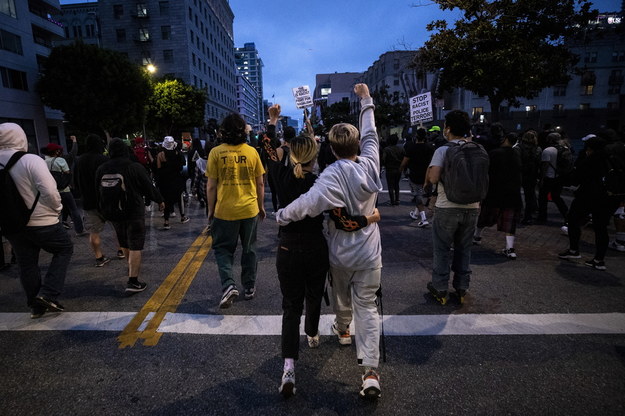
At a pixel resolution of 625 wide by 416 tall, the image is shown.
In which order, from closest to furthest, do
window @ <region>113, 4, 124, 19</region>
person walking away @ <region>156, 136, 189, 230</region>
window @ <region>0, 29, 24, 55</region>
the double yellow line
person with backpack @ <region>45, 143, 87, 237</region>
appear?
the double yellow line → person with backpack @ <region>45, 143, 87, 237</region> → person walking away @ <region>156, 136, 189, 230</region> → window @ <region>0, 29, 24, 55</region> → window @ <region>113, 4, 124, 19</region>

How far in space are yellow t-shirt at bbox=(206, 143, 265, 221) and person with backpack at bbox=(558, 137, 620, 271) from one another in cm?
468

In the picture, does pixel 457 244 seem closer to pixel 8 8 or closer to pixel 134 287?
pixel 134 287

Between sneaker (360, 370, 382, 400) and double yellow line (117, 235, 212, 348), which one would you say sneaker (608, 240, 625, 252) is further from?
double yellow line (117, 235, 212, 348)

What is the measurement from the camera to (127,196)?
14.0 ft

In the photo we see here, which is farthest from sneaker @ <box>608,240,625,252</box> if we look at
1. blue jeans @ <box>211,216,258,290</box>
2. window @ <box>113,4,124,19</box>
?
window @ <box>113,4,124,19</box>

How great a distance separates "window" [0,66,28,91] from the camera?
2669 centimetres

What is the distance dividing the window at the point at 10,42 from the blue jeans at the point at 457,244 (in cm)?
3650

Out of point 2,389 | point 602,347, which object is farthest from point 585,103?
point 2,389

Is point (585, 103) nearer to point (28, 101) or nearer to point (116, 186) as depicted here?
point (116, 186)

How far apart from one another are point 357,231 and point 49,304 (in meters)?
3.49

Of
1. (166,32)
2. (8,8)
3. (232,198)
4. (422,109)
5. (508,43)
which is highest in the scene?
(166,32)

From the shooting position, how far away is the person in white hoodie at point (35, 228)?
11.3ft

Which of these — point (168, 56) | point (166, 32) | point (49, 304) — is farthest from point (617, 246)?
point (166, 32)

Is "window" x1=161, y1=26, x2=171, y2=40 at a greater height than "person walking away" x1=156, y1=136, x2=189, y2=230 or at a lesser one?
greater
